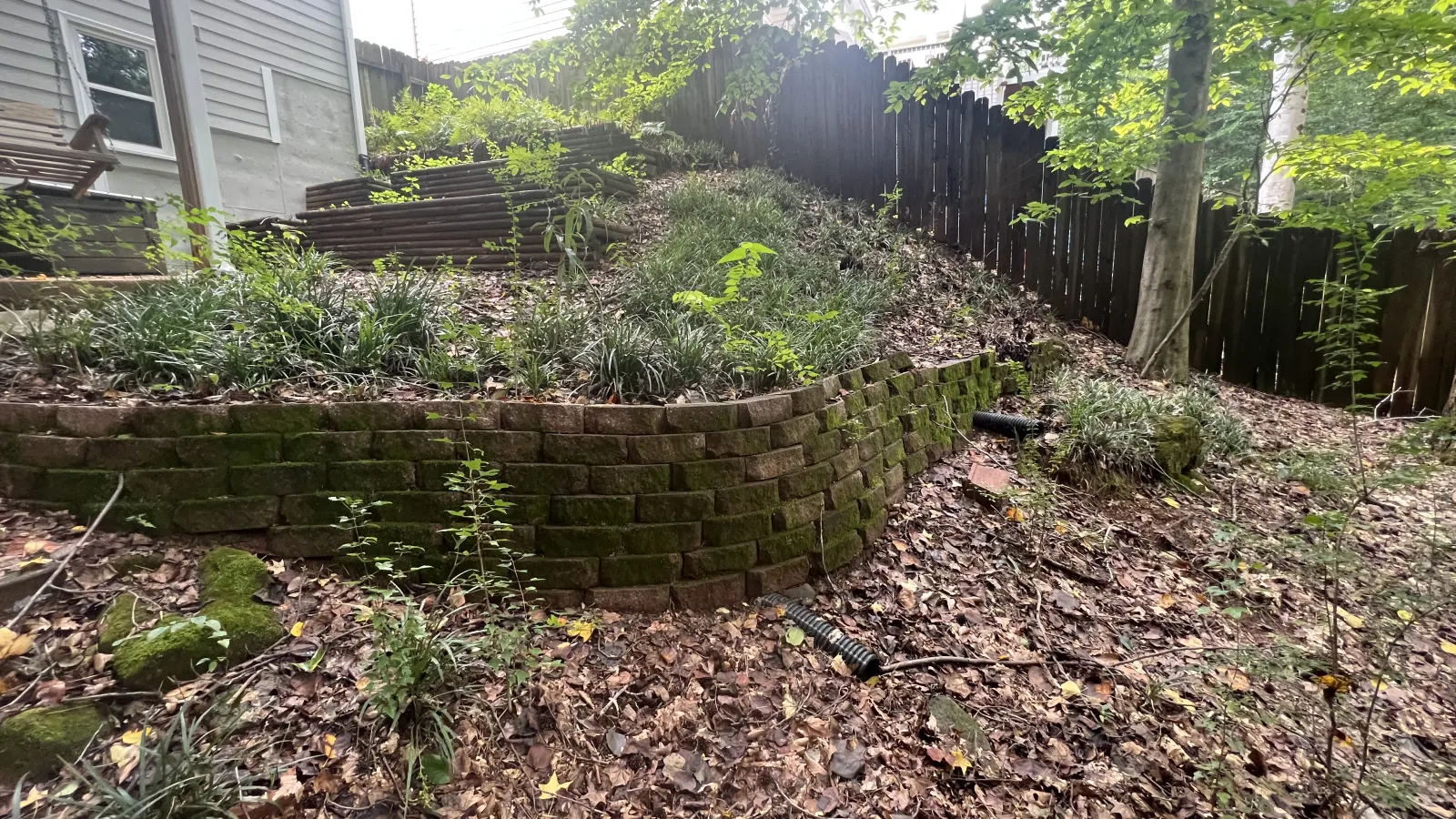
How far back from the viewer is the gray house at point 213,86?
5195mm

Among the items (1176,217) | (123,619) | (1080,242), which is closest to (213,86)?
(123,619)

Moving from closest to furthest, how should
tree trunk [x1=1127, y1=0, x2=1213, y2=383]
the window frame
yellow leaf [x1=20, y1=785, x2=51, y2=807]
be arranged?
yellow leaf [x1=20, y1=785, x2=51, y2=807] → tree trunk [x1=1127, y1=0, x2=1213, y2=383] → the window frame

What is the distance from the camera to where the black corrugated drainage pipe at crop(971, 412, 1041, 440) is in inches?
150

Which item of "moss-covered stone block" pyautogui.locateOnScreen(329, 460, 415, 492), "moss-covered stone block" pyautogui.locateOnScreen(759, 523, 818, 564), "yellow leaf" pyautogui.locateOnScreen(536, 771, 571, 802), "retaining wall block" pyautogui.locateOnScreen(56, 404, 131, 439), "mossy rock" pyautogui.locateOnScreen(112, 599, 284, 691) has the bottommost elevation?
"yellow leaf" pyautogui.locateOnScreen(536, 771, 571, 802)

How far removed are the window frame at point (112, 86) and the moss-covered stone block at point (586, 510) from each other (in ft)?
19.0

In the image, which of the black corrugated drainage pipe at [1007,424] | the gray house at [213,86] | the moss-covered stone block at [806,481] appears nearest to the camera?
the moss-covered stone block at [806,481]

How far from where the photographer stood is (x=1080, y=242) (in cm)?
561

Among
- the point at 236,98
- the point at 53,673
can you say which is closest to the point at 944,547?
the point at 53,673

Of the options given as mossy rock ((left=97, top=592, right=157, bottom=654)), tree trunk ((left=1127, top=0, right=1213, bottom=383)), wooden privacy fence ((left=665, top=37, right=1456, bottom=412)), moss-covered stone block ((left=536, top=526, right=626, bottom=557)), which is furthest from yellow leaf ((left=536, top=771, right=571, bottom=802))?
wooden privacy fence ((left=665, top=37, right=1456, bottom=412))

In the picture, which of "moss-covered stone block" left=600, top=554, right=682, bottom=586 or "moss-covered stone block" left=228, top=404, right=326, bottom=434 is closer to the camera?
"moss-covered stone block" left=228, top=404, right=326, bottom=434

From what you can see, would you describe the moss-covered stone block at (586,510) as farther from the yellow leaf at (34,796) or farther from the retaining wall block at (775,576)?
the yellow leaf at (34,796)

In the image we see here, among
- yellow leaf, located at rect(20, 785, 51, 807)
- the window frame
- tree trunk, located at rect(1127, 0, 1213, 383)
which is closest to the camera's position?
yellow leaf, located at rect(20, 785, 51, 807)

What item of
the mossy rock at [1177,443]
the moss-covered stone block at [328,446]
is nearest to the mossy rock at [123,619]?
the moss-covered stone block at [328,446]

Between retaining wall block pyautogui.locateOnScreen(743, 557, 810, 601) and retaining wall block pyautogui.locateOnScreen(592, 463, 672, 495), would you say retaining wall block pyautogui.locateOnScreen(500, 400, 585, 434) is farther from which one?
retaining wall block pyautogui.locateOnScreen(743, 557, 810, 601)
